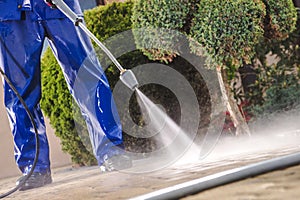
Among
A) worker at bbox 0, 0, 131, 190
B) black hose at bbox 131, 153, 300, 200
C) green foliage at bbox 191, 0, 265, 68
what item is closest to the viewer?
black hose at bbox 131, 153, 300, 200

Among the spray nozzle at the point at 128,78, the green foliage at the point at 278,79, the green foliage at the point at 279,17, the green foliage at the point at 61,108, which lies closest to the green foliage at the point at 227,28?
the green foliage at the point at 279,17

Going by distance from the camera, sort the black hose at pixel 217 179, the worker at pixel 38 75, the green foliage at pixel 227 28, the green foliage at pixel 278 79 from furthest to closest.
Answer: the green foliage at pixel 278 79, the green foliage at pixel 227 28, the worker at pixel 38 75, the black hose at pixel 217 179

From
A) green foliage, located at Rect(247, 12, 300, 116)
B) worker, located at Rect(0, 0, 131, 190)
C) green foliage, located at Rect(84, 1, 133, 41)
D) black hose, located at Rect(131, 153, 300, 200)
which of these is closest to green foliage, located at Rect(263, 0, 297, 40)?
green foliage, located at Rect(247, 12, 300, 116)

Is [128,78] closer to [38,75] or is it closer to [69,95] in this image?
[38,75]

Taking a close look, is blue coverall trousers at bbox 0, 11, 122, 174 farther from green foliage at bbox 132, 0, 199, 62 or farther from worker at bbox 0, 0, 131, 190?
green foliage at bbox 132, 0, 199, 62

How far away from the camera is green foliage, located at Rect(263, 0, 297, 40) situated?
4375 mm

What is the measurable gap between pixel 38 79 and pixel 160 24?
51.1 inches

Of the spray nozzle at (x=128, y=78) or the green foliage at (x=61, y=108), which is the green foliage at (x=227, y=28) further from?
the spray nozzle at (x=128, y=78)

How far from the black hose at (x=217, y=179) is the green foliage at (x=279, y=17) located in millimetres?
2959

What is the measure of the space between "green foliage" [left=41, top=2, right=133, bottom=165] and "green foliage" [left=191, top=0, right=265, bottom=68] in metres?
0.75

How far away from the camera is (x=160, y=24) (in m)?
4.20

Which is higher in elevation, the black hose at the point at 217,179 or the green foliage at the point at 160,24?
the green foliage at the point at 160,24

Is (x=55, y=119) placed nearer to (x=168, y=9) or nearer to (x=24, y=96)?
(x=168, y=9)

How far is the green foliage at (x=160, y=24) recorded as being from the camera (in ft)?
13.6
